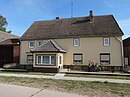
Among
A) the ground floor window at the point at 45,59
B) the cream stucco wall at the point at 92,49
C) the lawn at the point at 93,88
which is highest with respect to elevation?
the cream stucco wall at the point at 92,49

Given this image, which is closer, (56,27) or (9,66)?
(9,66)

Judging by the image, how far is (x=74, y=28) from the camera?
27.1 m

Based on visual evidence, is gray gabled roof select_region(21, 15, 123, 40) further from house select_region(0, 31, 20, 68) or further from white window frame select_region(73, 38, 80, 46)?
house select_region(0, 31, 20, 68)

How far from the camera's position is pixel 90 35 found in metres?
24.6

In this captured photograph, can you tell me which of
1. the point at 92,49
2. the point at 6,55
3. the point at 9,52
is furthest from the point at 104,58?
the point at 6,55

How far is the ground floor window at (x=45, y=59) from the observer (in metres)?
22.6

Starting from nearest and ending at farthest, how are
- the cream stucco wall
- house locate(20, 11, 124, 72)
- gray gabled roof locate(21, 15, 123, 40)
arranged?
house locate(20, 11, 124, 72) < the cream stucco wall < gray gabled roof locate(21, 15, 123, 40)

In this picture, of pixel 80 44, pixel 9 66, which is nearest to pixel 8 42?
pixel 9 66

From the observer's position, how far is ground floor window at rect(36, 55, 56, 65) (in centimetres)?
2258

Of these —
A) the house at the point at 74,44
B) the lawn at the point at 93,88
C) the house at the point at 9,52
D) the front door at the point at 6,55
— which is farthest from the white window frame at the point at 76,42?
the lawn at the point at 93,88

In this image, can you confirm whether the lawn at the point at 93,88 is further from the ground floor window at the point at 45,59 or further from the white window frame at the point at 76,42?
the white window frame at the point at 76,42

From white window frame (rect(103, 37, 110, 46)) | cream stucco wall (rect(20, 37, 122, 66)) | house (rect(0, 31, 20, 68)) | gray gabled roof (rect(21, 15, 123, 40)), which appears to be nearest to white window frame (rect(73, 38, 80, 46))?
cream stucco wall (rect(20, 37, 122, 66))

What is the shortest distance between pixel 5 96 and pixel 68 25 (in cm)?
2187

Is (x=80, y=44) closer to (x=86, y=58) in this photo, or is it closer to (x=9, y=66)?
(x=86, y=58)
